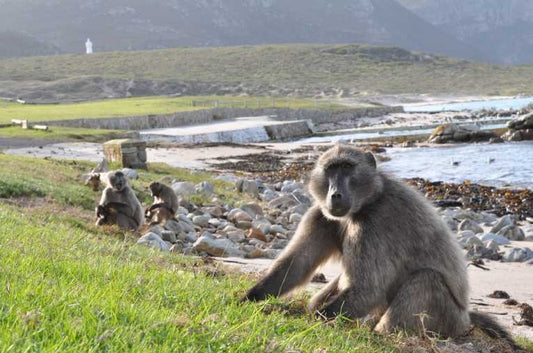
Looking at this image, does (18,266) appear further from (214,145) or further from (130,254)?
(214,145)

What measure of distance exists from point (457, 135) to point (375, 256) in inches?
1734

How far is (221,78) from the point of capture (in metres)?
126

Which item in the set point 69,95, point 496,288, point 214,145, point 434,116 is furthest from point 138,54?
point 496,288

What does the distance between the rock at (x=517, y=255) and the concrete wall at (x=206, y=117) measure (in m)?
36.9

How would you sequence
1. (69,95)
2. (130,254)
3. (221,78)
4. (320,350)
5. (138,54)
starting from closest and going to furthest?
1. (320,350)
2. (130,254)
3. (69,95)
4. (221,78)
5. (138,54)

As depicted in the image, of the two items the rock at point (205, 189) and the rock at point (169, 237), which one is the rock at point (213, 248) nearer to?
the rock at point (169, 237)

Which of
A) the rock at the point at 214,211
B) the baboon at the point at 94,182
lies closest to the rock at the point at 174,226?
the rock at the point at 214,211

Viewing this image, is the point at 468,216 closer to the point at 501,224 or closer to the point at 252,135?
the point at 501,224

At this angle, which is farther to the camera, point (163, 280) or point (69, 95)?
point (69, 95)

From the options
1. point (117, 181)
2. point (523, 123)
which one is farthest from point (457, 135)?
point (117, 181)

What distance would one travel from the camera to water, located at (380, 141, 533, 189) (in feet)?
98.4

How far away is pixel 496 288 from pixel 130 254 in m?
5.30

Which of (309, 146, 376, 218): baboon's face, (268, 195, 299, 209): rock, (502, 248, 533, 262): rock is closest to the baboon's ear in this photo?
(309, 146, 376, 218): baboon's face

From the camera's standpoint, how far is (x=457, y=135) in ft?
157
